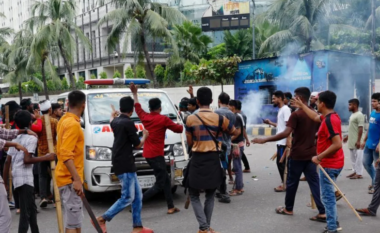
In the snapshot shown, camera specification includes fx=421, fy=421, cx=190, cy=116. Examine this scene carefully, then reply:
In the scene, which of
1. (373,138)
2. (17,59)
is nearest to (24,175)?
(373,138)

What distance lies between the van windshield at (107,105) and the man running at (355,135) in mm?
3364

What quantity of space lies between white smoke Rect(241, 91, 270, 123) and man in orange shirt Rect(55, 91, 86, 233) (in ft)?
50.6

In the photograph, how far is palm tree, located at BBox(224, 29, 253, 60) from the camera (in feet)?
120

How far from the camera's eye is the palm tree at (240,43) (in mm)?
36531

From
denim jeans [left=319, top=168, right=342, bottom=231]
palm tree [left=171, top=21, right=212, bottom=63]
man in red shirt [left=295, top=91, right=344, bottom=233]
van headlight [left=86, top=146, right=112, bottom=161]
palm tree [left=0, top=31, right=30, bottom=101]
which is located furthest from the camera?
palm tree [left=0, top=31, right=30, bottom=101]

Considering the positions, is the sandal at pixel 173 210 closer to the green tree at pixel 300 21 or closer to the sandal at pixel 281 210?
the sandal at pixel 281 210

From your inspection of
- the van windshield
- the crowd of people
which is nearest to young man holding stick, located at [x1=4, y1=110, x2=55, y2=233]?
the crowd of people

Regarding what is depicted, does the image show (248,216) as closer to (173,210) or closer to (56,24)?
(173,210)

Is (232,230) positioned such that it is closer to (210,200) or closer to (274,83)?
(210,200)

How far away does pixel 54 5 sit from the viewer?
83.3 feet

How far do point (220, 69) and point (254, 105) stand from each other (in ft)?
11.0

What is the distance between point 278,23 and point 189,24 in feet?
23.1

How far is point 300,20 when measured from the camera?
26.5m

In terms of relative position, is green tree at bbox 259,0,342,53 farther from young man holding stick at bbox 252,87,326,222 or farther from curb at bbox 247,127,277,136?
young man holding stick at bbox 252,87,326,222
